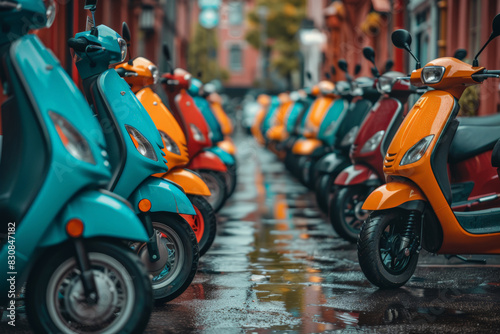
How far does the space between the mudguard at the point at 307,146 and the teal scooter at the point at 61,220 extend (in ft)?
27.0

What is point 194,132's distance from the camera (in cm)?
895

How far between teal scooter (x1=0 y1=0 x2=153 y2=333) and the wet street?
610 mm

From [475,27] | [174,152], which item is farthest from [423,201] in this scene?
[475,27]

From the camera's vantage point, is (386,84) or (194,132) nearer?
(386,84)

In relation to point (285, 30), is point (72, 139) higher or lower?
higher

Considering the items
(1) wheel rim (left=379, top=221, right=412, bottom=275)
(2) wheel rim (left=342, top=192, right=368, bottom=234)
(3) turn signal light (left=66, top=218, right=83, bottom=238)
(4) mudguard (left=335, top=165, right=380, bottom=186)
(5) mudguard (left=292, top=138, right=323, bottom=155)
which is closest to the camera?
(3) turn signal light (left=66, top=218, right=83, bottom=238)

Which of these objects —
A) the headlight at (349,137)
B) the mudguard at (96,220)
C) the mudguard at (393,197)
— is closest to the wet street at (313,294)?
the mudguard at (393,197)

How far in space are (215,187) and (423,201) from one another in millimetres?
3962

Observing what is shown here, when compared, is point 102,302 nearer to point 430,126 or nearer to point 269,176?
point 430,126

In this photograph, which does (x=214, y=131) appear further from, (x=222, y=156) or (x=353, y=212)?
(x=353, y=212)

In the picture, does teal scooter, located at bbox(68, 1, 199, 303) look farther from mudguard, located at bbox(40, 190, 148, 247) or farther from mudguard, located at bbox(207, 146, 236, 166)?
mudguard, located at bbox(207, 146, 236, 166)

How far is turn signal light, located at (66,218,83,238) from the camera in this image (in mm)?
3930

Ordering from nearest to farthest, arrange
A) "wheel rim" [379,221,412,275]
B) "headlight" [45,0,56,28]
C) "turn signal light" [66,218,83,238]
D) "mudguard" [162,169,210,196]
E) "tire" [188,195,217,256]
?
"turn signal light" [66,218,83,238] → "headlight" [45,0,56,28] → "wheel rim" [379,221,412,275] → "mudguard" [162,169,210,196] → "tire" [188,195,217,256]

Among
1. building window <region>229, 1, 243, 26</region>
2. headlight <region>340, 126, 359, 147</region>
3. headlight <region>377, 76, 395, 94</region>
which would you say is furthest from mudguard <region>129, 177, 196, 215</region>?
building window <region>229, 1, 243, 26</region>
